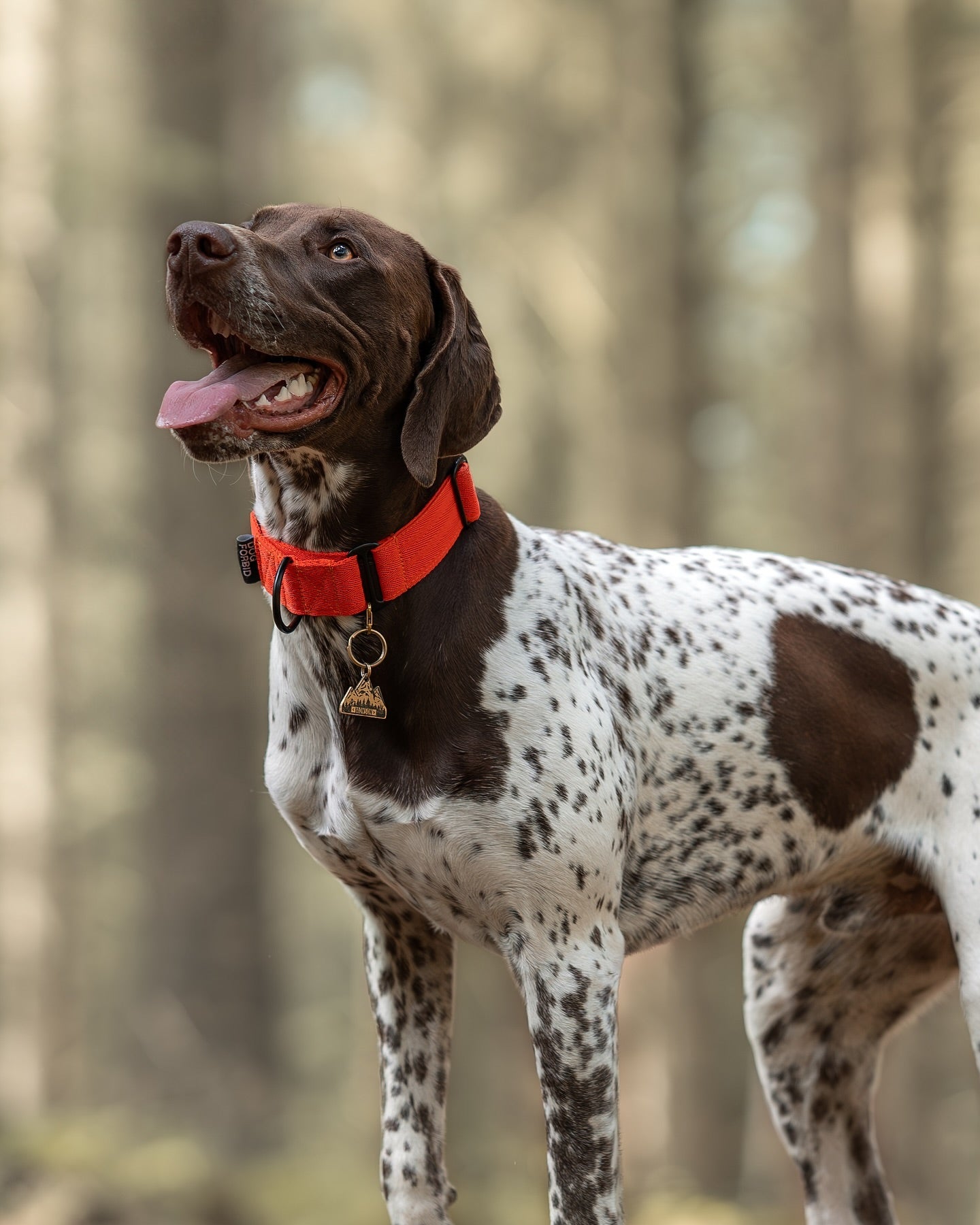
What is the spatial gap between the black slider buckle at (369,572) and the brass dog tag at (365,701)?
0.47ft

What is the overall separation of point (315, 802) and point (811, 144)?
6194 mm

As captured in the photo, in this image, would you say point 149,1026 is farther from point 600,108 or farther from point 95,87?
point 600,108

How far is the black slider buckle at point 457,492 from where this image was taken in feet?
8.61

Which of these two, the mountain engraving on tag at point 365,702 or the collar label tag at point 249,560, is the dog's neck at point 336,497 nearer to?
the collar label tag at point 249,560

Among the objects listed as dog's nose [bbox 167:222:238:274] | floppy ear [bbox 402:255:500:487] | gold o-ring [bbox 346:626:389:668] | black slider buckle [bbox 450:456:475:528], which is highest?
dog's nose [bbox 167:222:238:274]

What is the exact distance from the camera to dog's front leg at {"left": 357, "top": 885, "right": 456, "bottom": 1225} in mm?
2771

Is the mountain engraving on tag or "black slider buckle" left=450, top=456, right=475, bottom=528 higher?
"black slider buckle" left=450, top=456, right=475, bottom=528

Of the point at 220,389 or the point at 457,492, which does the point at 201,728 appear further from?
the point at 220,389

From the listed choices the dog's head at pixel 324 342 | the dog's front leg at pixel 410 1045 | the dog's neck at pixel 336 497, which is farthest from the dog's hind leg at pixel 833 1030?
the dog's head at pixel 324 342

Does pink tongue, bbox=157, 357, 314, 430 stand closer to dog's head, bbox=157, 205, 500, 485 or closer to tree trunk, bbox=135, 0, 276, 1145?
dog's head, bbox=157, 205, 500, 485

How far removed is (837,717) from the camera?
9.79ft

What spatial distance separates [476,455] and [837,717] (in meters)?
4.95

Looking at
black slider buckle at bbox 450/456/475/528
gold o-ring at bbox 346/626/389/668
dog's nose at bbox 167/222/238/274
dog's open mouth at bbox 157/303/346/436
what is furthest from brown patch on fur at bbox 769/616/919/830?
dog's nose at bbox 167/222/238/274

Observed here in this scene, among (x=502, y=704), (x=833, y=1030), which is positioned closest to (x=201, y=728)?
(x=833, y=1030)
